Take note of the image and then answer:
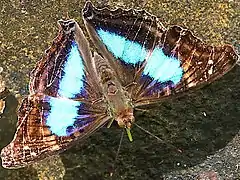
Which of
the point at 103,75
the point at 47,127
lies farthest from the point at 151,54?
the point at 47,127

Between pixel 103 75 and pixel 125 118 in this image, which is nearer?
pixel 125 118

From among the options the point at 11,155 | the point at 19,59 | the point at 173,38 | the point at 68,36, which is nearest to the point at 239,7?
the point at 173,38

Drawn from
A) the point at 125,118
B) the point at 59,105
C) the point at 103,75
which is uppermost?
the point at 103,75

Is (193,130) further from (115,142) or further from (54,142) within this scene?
(54,142)

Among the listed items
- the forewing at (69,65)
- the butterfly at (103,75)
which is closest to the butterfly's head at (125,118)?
the butterfly at (103,75)

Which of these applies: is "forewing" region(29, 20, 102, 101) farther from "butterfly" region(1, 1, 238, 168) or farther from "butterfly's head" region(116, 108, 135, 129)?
"butterfly's head" region(116, 108, 135, 129)

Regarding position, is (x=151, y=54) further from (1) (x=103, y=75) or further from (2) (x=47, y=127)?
(2) (x=47, y=127)

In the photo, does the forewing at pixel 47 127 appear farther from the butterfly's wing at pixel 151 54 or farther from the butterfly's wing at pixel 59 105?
the butterfly's wing at pixel 151 54
